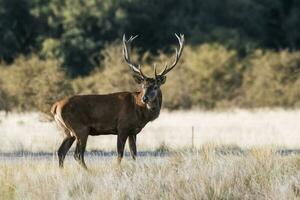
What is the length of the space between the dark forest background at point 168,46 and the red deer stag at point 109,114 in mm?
14727

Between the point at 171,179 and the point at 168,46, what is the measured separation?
41.8 metres

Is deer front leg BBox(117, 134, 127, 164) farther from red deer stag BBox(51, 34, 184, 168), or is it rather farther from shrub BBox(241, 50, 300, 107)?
shrub BBox(241, 50, 300, 107)

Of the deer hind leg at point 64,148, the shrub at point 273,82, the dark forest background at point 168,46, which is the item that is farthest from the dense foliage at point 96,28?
the deer hind leg at point 64,148

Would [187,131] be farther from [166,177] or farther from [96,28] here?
[96,28]

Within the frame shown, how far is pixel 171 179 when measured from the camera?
14.0 meters

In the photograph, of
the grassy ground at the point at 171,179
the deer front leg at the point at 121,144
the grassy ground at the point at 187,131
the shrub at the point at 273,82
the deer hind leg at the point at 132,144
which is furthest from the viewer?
the shrub at the point at 273,82

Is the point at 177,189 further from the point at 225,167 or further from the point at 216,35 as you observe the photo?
the point at 216,35

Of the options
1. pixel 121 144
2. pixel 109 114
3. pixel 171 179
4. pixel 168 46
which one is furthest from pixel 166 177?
pixel 168 46

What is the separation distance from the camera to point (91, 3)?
55.9 meters

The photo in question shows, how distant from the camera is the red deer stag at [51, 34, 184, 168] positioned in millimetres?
17453

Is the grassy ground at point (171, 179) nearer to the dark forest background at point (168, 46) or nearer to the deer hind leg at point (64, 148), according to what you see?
the deer hind leg at point (64, 148)

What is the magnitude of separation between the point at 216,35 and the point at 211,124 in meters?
23.8

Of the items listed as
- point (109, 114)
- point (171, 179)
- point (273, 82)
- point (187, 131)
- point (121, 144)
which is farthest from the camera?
point (273, 82)

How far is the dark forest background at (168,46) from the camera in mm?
42844
